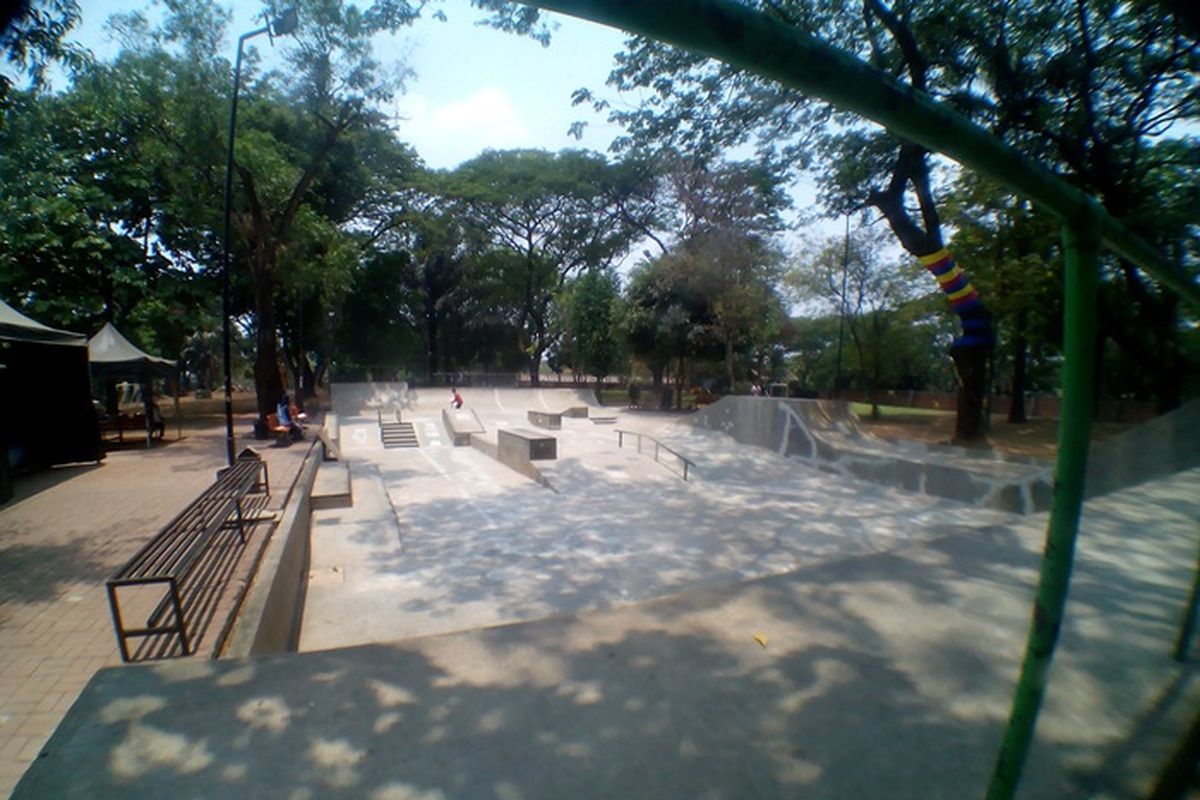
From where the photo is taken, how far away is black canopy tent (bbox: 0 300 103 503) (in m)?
10.6

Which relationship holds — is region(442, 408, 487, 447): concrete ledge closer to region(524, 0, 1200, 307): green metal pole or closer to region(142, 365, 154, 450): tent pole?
region(142, 365, 154, 450): tent pole

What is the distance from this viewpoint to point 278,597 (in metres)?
4.58

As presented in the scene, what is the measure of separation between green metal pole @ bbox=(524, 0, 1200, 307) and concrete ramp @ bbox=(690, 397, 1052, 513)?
7316 mm

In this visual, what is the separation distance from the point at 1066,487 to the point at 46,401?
1543 centimetres

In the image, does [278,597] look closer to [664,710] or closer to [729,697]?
[664,710]

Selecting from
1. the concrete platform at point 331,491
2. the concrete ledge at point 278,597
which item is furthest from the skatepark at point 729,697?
the concrete platform at point 331,491

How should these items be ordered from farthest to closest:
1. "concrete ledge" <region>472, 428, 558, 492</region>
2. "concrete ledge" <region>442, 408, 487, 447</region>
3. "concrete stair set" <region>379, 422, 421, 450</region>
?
"concrete stair set" <region>379, 422, 421, 450</region> → "concrete ledge" <region>442, 408, 487, 447</region> → "concrete ledge" <region>472, 428, 558, 492</region>

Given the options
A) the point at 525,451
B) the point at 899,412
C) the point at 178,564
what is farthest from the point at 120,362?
the point at 899,412

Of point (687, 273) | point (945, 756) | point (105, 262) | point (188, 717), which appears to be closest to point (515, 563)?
point (188, 717)

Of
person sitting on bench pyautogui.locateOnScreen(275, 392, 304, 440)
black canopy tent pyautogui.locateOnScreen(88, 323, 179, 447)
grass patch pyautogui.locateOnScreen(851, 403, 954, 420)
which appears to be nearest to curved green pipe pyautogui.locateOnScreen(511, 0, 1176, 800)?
person sitting on bench pyautogui.locateOnScreen(275, 392, 304, 440)

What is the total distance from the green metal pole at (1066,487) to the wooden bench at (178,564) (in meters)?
4.23

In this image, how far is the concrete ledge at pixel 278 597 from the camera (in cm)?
371

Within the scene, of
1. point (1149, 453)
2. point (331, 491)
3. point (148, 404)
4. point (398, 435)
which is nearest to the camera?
point (1149, 453)

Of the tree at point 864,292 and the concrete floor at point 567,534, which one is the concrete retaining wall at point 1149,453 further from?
the tree at point 864,292
